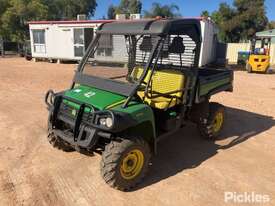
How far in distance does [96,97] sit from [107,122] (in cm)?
64

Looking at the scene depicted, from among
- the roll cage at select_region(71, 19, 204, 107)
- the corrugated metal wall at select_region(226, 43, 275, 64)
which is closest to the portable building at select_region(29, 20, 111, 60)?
the corrugated metal wall at select_region(226, 43, 275, 64)

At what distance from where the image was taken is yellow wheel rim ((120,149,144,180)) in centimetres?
364

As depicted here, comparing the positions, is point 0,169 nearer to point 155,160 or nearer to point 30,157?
point 30,157

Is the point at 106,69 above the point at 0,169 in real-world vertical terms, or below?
above

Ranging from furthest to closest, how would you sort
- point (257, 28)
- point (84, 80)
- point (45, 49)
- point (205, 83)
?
point (257, 28) → point (45, 49) → point (205, 83) → point (84, 80)

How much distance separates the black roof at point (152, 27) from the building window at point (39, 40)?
683 inches

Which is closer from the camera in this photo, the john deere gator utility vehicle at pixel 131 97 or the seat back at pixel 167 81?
the john deere gator utility vehicle at pixel 131 97

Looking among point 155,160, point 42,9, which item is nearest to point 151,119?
point 155,160

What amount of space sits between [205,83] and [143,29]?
5.16ft

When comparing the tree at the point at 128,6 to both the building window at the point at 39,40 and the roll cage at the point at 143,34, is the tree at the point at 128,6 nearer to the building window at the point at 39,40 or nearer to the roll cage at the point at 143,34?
the building window at the point at 39,40

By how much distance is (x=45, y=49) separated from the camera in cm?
2034

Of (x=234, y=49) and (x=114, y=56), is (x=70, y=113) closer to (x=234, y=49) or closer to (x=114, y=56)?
(x=114, y=56)

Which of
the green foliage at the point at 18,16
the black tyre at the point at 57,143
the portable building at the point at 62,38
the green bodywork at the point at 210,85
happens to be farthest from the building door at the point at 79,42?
the black tyre at the point at 57,143

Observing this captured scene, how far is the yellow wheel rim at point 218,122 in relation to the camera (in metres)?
5.51
